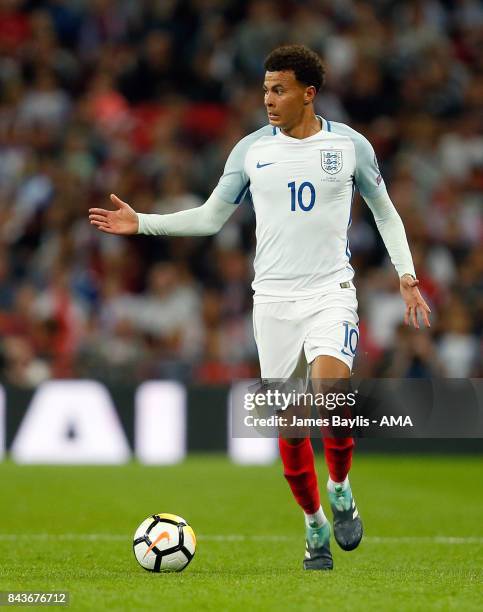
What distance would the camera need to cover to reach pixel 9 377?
13.6 meters

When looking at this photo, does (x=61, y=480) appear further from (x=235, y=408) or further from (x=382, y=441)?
(x=382, y=441)

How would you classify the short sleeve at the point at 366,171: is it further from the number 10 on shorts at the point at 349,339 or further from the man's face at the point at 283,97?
the number 10 on shorts at the point at 349,339

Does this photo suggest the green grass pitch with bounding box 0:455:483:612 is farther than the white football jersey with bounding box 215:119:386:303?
No

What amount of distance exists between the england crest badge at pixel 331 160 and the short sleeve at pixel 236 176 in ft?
1.12

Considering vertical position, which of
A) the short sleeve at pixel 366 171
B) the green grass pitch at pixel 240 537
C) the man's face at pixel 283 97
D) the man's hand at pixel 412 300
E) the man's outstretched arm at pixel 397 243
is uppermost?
the man's face at pixel 283 97

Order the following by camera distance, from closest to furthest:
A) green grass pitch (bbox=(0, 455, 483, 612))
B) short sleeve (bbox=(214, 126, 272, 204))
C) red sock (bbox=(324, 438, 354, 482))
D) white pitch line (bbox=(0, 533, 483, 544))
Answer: green grass pitch (bbox=(0, 455, 483, 612)), red sock (bbox=(324, 438, 354, 482)), short sleeve (bbox=(214, 126, 272, 204)), white pitch line (bbox=(0, 533, 483, 544))

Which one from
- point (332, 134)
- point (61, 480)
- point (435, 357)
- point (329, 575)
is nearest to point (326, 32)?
point (435, 357)

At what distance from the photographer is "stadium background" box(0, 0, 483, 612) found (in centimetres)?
1052

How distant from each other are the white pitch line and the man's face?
2688mm

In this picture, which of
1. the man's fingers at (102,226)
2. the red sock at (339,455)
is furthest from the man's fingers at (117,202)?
the red sock at (339,455)

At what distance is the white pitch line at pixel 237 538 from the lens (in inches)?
309

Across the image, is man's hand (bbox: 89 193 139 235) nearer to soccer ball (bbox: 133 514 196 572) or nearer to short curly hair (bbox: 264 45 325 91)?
short curly hair (bbox: 264 45 325 91)

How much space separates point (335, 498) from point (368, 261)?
8924 millimetres

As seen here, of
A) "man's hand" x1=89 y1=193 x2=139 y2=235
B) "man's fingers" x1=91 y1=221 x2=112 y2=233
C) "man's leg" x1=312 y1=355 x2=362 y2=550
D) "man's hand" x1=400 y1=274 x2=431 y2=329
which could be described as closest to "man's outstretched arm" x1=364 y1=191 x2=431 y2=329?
"man's hand" x1=400 y1=274 x2=431 y2=329
